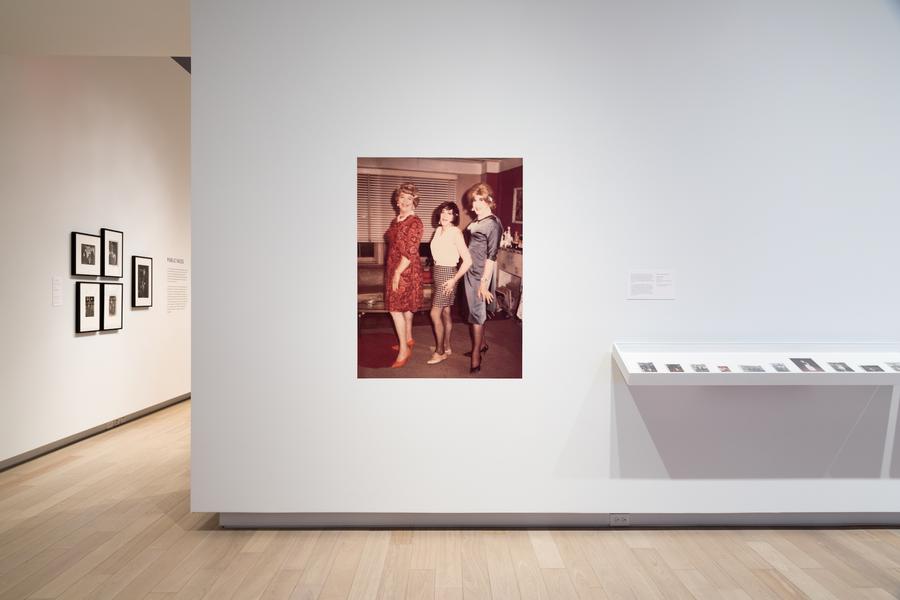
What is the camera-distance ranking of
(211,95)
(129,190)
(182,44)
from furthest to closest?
(129,190) → (182,44) → (211,95)

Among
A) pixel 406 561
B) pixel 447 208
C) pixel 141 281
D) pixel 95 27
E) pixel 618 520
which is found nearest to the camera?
pixel 406 561

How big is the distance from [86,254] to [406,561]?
4888 millimetres

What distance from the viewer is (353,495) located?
359 cm

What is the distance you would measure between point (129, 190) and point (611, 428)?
608 centimetres

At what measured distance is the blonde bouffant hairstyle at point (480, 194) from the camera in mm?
3547

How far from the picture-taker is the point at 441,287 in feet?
11.8

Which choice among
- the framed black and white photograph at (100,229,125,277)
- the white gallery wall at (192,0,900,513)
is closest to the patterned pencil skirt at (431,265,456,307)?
the white gallery wall at (192,0,900,513)

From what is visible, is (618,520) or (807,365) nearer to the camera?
(807,365)

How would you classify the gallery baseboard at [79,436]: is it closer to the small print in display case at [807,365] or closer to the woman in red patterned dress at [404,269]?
the woman in red patterned dress at [404,269]

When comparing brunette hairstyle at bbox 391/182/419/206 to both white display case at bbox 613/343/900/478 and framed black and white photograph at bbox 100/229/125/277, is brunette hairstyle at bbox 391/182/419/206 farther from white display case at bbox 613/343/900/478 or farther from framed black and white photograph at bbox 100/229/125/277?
framed black and white photograph at bbox 100/229/125/277

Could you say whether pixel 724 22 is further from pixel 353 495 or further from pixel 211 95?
pixel 353 495

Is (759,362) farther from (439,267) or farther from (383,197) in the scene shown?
(383,197)

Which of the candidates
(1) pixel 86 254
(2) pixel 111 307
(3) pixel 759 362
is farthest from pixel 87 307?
(3) pixel 759 362


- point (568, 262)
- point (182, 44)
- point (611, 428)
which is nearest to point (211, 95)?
point (182, 44)
